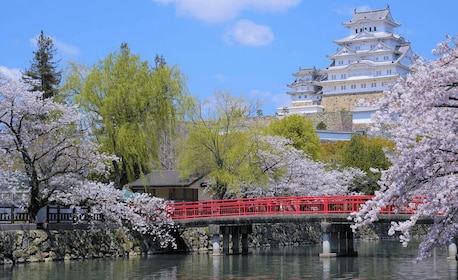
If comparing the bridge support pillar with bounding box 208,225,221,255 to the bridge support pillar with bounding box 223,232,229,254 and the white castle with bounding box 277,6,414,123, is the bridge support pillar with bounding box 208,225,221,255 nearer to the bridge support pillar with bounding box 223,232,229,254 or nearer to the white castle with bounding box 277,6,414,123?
the bridge support pillar with bounding box 223,232,229,254

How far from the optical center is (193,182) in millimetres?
43062

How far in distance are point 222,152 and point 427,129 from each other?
92.2ft

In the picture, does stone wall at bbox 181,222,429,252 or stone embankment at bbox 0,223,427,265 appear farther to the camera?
stone wall at bbox 181,222,429,252

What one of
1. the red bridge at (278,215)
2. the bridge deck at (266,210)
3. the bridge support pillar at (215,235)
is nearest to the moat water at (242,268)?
the bridge support pillar at (215,235)

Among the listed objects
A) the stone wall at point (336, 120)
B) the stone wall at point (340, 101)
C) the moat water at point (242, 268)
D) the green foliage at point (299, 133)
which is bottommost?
the moat water at point (242, 268)

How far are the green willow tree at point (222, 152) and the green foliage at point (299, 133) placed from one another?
8896 mm

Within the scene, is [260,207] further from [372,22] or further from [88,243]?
[372,22]

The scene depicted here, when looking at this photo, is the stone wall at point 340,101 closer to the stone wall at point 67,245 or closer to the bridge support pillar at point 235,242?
the bridge support pillar at point 235,242

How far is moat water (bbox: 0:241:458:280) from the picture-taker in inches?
1022

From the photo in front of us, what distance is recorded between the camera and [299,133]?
5212 centimetres

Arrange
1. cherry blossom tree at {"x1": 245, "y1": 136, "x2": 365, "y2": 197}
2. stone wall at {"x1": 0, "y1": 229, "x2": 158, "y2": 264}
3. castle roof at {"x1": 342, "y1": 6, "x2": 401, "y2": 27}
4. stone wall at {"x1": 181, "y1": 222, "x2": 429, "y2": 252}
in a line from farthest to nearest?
castle roof at {"x1": 342, "y1": 6, "x2": 401, "y2": 27}, cherry blossom tree at {"x1": 245, "y1": 136, "x2": 365, "y2": 197}, stone wall at {"x1": 181, "y1": 222, "x2": 429, "y2": 252}, stone wall at {"x1": 0, "y1": 229, "x2": 158, "y2": 264}

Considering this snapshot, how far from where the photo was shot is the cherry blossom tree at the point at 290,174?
43.7 meters

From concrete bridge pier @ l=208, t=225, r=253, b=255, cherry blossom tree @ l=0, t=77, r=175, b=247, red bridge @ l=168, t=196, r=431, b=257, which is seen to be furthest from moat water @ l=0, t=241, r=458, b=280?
cherry blossom tree @ l=0, t=77, r=175, b=247

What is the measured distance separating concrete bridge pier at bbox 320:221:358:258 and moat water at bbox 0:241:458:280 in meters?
0.65
